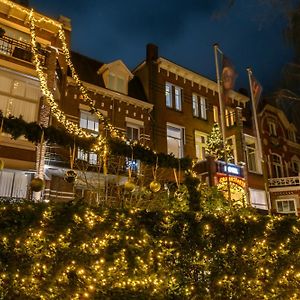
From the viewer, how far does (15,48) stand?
13.4m

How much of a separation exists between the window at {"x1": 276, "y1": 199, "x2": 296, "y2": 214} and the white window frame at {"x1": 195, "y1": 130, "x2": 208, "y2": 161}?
7120 millimetres

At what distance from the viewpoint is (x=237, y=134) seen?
68.7ft

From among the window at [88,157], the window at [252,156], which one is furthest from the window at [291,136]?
the window at [88,157]

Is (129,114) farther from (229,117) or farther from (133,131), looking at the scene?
(229,117)

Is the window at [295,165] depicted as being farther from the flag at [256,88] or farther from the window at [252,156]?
the flag at [256,88]

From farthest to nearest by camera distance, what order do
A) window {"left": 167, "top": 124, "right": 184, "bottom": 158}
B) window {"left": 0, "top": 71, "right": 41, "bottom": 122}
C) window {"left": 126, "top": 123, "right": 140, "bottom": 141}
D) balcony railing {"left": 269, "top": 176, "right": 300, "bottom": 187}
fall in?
1. balcony railing {"left": 269, "top": 176, "right": 300, "bottom": 187}
2. window {"left": 167, "top": 124, "right": 184, "bottom": 158}
3. window {"left": 126, "top": 123, "right": 140, "bottom": 141}
4. window {"left": 0, "top": 71, "right": 41, "bottom": 122}

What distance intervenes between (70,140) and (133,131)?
10.2 meters

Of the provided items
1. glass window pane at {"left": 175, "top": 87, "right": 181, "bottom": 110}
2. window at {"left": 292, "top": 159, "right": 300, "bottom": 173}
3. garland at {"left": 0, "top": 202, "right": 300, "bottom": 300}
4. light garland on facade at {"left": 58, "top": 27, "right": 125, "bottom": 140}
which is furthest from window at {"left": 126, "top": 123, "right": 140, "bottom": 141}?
window at {"left": 292, "top": 159, "right": 300, "bottom": 173}

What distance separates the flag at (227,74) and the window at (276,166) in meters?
12.9

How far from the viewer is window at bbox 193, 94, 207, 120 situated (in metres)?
21.2

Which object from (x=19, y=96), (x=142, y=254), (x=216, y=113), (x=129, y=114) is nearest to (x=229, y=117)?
(x=216, y=113)

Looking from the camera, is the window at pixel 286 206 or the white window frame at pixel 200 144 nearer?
the white window frame at pixel 200 144

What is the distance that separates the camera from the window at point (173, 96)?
20094 mm

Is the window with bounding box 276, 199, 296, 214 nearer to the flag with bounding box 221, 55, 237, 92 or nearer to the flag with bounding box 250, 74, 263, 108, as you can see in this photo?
the flag with bounding box 250, 74, 263, 108
